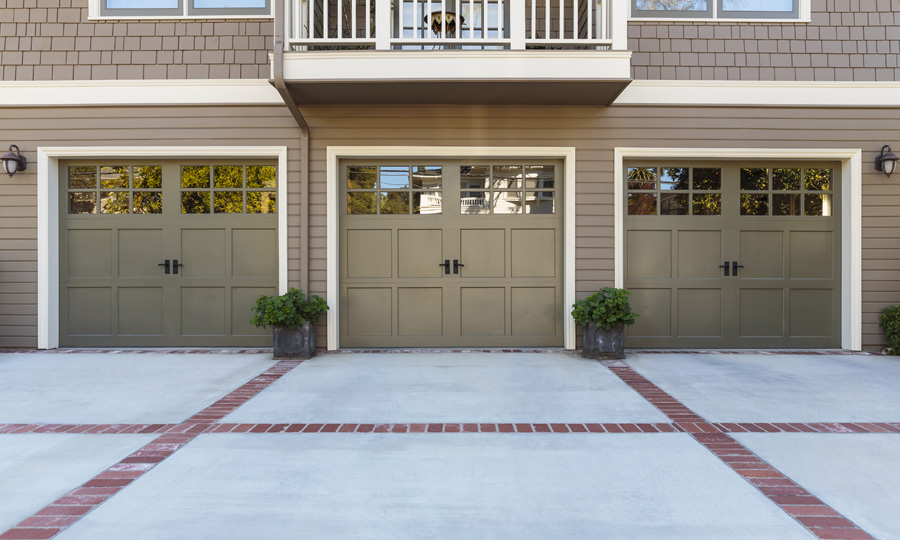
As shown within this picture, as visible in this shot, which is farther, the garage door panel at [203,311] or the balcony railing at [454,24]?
the garage door panel at [203,311]

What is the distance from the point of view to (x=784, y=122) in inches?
224

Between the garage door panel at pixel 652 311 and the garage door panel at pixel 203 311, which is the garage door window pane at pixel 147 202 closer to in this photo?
the garage door panel at pixel 203 311

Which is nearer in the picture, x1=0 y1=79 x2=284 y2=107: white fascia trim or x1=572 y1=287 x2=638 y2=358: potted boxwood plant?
x1=572 y1=287 x2=638 y2=358: potted boxwood plant

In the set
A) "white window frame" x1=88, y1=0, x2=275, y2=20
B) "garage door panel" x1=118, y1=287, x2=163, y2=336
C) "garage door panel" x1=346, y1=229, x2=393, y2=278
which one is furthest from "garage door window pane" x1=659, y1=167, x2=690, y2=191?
"garage door panel" x1=118, y1=287, x2=163, y2=336

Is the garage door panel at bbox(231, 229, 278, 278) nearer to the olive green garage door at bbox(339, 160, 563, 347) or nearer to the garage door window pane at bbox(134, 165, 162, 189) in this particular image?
the olive green garage door at bbox(339, 160, 563, 347)

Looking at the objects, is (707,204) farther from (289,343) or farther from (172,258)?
(172,258)

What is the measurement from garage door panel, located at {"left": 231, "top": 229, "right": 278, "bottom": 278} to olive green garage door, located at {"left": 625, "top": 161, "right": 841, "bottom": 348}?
3976mm

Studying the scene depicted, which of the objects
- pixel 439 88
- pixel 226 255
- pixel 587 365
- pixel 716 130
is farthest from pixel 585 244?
pixel 226 255

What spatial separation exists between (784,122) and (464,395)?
4682 millimetres

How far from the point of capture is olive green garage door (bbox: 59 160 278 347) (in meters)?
5.88

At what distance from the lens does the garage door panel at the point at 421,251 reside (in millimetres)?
5863

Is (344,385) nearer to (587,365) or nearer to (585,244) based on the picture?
(587,365)

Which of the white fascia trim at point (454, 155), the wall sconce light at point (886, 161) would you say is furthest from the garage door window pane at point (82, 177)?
the wall sconce light at point (886, 161)

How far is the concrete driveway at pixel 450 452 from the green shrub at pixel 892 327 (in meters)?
0.96
